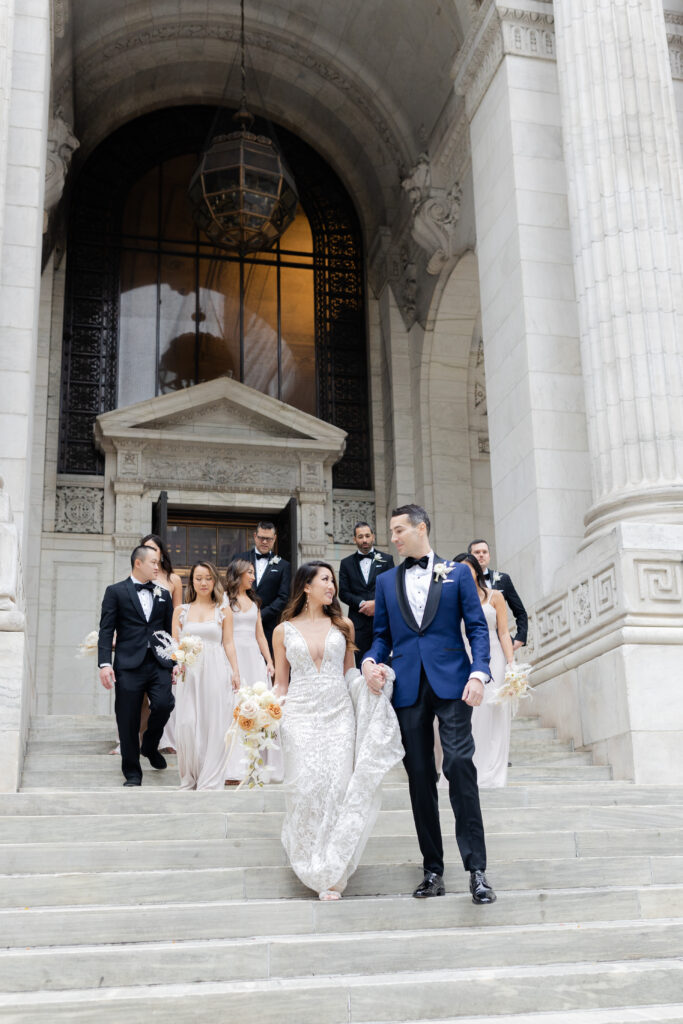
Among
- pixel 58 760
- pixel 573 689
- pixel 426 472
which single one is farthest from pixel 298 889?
pixel 426 472

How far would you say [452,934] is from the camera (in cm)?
507

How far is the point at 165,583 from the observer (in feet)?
31.5

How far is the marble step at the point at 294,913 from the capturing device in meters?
5.13

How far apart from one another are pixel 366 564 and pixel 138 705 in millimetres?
2899

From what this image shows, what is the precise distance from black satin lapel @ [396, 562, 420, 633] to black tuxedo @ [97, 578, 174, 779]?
3.25 meters

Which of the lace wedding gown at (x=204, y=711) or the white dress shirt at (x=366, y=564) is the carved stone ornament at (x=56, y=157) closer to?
the white dress shirt at (x=366, y=564)

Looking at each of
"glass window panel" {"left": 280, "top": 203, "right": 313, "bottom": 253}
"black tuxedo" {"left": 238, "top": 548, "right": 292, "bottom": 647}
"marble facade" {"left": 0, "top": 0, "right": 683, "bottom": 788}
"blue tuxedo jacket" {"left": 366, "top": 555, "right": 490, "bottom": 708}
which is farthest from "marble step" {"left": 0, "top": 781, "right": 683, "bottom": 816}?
"glass window panel" {"left": 280, "top": 203, "right": 313, "bottom": 253}

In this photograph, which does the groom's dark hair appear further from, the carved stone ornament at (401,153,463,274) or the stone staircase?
the carved stone ornament at (401,153,463,274)

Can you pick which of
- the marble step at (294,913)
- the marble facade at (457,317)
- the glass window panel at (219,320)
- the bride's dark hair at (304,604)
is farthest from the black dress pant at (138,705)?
the glass window panel at (219,320)

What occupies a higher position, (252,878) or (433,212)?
(433,212)

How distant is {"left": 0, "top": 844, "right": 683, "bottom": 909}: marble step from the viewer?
18.3 feet

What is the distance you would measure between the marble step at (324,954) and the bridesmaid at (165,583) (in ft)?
13.3

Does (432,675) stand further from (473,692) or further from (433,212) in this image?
(433,212)

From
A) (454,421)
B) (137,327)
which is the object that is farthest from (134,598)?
(137,327)
